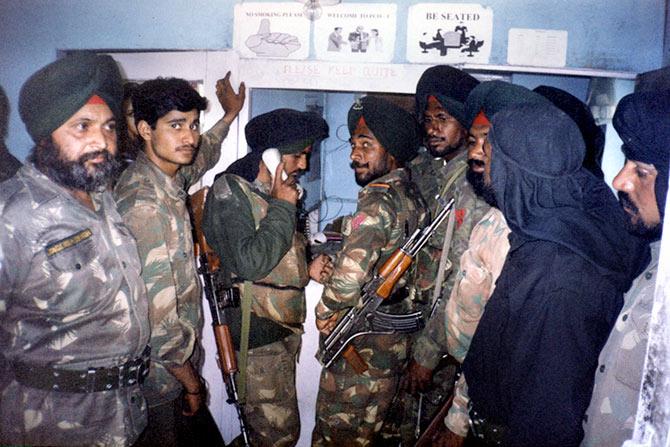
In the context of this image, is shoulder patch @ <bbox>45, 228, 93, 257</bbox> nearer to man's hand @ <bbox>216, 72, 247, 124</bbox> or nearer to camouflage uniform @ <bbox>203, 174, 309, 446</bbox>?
camouflage uniform @ <bbox>203, 174, 309, 446</bbox>

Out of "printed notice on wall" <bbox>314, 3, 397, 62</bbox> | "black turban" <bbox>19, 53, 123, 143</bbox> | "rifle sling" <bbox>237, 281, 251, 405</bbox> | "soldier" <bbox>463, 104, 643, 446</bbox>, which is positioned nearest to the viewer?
"soldier" <bbox>463, 104, 643, 446</bbox>

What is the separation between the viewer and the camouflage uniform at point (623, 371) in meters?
1.20

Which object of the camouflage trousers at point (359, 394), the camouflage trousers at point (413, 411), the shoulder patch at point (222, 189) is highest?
the shoulder patch at point (222, 189)

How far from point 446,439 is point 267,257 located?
112cm

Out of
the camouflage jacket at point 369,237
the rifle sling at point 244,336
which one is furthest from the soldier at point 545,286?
the rifle sling at point 244,336

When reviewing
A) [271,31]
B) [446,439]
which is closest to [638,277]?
[446,439]

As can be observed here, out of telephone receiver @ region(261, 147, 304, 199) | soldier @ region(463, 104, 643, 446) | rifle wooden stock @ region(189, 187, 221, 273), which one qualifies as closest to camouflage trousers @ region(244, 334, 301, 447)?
rifle wooden stock @ region(189, 187, 221, 273)

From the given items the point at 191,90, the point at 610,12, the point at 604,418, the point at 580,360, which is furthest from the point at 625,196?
the point at 191,90

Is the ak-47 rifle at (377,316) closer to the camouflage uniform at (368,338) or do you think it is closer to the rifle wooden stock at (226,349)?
the camouflage uniform at (368,338)

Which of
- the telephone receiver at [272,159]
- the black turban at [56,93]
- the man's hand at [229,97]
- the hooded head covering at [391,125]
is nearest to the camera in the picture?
the black turban at [56,93]

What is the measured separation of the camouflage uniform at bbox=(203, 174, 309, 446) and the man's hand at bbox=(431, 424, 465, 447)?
906mm

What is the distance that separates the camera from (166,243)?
1.90 metres

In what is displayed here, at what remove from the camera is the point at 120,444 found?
5.24 feet

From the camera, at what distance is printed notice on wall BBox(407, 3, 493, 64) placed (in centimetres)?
259
